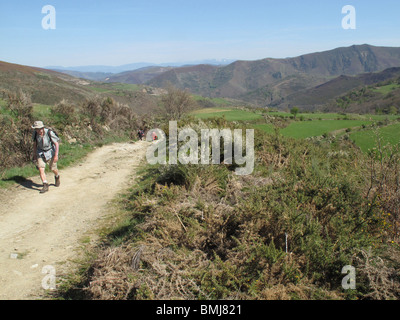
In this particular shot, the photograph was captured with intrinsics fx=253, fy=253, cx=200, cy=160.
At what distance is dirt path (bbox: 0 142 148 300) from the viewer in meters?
3.45

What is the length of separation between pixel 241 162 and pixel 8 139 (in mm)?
7555

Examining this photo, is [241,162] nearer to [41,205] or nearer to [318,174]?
[318,174]

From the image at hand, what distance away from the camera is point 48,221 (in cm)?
498

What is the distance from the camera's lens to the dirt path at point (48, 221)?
3451 millimetres

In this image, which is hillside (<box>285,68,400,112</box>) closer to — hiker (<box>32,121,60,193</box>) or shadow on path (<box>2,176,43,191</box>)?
hiker (<box>32,121,60,193</box>)

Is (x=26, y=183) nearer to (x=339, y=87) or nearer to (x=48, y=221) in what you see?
(x=48, y=221)

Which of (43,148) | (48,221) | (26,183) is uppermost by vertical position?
(43,148)

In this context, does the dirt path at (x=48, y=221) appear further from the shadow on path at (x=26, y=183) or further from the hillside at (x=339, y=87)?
the hillside at (x=339, y=87)

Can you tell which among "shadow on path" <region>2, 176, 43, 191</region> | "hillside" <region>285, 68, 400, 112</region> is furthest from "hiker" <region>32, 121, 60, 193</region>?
"hillside" <region>285, 68, 400, 112</region>

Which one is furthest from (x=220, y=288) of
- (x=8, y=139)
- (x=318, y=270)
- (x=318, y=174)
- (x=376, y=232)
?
(x=8, y=139)

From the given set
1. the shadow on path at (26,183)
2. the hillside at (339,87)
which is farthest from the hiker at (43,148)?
the hillside at (339,87)

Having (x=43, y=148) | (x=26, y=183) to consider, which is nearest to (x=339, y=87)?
(x=43, y=148)

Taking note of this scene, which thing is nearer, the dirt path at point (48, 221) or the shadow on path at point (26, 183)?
the dirt path at point (48, 221)

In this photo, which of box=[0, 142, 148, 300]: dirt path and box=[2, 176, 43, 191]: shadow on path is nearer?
box=[0, 142, 148, 300]: dirt path
